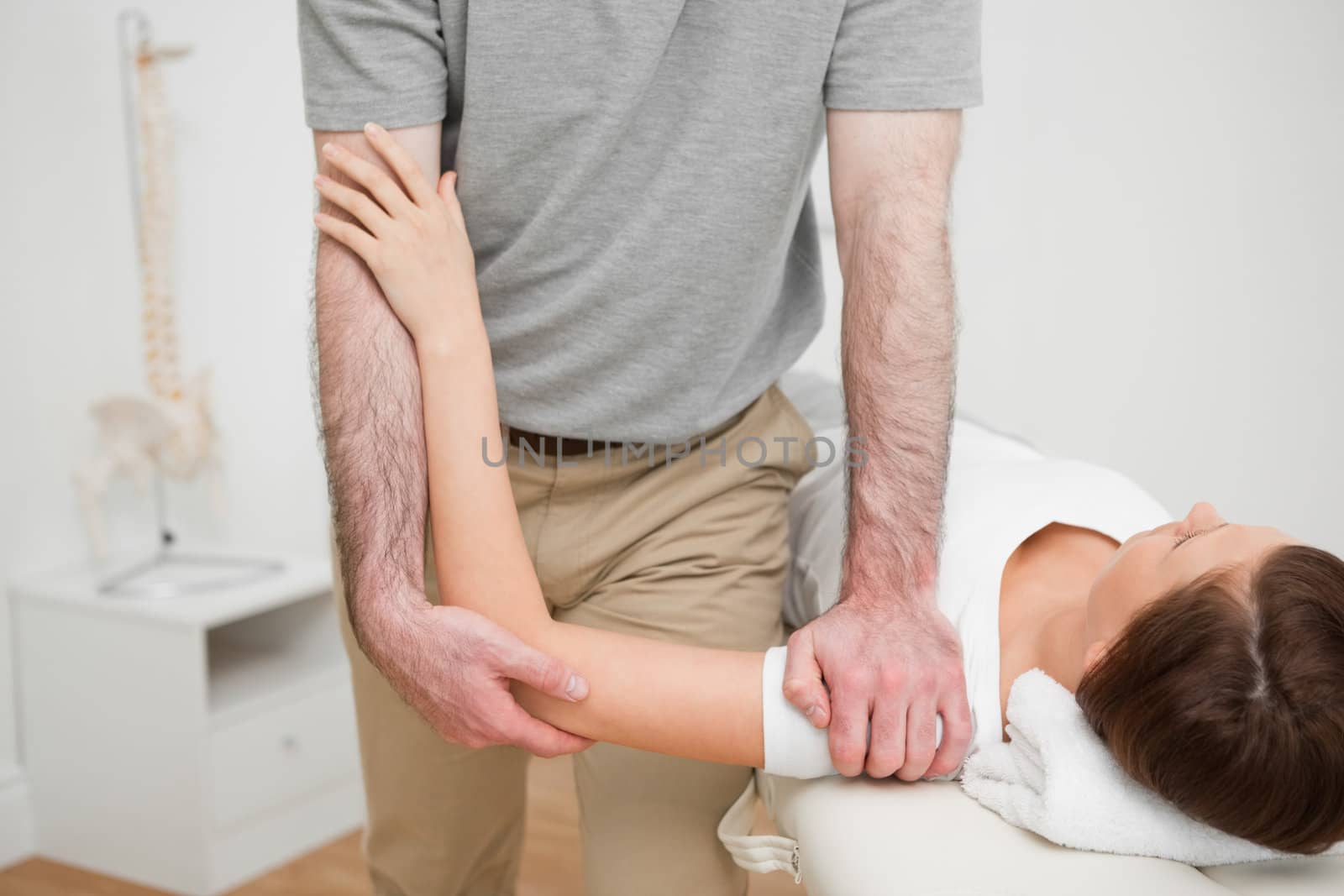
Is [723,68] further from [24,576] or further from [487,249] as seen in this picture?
[24,576]

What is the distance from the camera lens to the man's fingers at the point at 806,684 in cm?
91

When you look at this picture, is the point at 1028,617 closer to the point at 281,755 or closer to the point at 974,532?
the point at 974,532

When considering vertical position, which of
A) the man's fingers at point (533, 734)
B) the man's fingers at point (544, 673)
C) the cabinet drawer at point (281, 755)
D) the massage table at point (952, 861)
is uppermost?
the man's fingers at point (544, 673)

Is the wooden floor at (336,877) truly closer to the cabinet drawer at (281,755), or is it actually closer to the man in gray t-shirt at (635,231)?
the cabinet drawer at (281,755)

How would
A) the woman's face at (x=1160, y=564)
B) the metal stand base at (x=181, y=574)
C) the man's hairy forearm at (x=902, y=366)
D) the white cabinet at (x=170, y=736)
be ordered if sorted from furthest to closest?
the metal stand base at (x=181, y=574), the white cabinet at (x=170, y=736), the man's hairy forearm at (x=902, y=366), the woman's face at (x=1160, y=564)

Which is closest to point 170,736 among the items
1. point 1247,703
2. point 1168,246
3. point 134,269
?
point 134,269

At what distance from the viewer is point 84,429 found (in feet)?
7.63

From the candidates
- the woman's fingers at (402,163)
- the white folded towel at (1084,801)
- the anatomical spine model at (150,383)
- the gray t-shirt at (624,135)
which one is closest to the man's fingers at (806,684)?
the white folded towel at (1084,801)

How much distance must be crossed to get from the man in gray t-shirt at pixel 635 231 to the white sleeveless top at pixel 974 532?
2.9 inches

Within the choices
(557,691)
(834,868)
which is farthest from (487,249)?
(834,868)

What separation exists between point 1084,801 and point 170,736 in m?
1.71

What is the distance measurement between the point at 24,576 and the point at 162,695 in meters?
0.43

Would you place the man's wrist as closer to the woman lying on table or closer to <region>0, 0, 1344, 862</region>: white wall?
the woman lying on table

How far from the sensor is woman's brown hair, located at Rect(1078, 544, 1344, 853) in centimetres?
78
